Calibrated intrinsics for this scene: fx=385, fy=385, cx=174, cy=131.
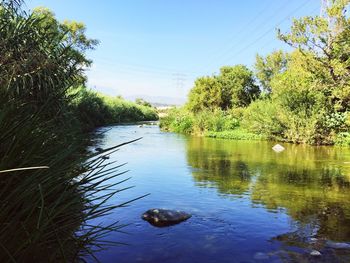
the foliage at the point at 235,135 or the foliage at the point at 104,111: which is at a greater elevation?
the foliage at the point at 104,111

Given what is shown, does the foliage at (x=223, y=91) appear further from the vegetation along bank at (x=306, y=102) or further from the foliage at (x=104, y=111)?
the foliage at (x=104, y=111)

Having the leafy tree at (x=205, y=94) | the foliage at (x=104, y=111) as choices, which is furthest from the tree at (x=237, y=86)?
the foliage at (x=104, y=111)

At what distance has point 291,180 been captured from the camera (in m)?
11.7

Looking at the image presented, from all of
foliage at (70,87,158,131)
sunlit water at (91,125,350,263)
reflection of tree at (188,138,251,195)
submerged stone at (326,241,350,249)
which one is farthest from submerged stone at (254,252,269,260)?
foliage at (70,87,158,131)

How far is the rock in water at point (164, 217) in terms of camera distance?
736 cm

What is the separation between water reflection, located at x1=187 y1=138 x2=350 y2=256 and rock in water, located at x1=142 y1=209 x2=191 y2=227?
6.29 feet

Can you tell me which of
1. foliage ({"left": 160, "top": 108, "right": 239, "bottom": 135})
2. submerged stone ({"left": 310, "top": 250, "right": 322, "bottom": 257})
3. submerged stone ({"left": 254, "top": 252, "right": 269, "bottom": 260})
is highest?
foliage ({"left": 160, "top": 108, "right": 239, "bottom": 135})

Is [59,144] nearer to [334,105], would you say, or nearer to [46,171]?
[46,171]

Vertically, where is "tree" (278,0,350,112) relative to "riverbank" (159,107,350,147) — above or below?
above

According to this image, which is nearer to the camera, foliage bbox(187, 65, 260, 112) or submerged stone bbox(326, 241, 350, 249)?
submerged stone bbox(326, 241, 350, 249)

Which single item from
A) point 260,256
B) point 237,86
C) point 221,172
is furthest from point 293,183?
point 237,86

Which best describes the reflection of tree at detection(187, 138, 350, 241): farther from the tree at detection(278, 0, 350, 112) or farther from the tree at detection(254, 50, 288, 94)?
the tree at detection(254, 50, 288, 94)

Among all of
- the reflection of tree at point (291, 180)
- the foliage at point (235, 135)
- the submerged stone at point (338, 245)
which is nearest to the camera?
the submerged stone at point (338, 245)

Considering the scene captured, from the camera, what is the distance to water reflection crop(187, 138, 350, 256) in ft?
23.6
